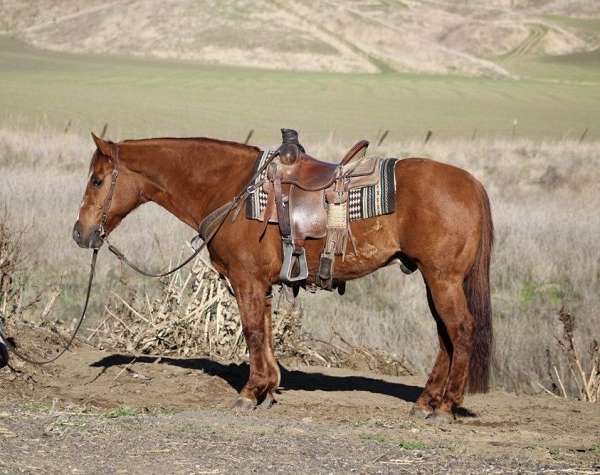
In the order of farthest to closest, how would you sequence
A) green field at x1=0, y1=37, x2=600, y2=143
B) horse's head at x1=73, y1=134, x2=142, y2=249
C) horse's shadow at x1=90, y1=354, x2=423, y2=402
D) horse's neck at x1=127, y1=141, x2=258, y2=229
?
green field at x1=0, y1=37, x2=600, y2=143
horse's shadow at x1=90, y1=354, x2=423, y2=402
horse's neck at x1=127, y1=141, x2=258, y2=229
horse's head at x1=73, y1=134, x2=142, y2=249

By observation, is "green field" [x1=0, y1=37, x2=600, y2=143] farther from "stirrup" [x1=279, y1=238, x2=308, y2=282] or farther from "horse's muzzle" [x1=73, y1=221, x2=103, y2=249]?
"stirrup" [x1=279, y1=238, x2=308, y2=282]

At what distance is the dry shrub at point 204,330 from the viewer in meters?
10.8

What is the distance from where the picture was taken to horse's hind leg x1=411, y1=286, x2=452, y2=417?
8758 millimetres

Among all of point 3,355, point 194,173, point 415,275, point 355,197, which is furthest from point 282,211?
point 415,275

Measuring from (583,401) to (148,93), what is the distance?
48.7 metres

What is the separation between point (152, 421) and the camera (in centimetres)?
775

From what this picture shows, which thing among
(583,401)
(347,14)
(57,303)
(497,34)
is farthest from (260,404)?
(497,34)

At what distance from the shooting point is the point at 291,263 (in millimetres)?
8719

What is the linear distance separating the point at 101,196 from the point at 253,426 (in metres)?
2.31

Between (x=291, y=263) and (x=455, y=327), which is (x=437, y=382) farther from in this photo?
(x=291, y=263)

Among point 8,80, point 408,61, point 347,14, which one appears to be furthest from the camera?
point 347,14

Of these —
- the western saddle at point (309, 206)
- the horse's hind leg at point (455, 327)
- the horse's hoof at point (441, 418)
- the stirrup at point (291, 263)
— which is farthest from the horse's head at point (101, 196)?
the horse's hoof at point (441, 418)

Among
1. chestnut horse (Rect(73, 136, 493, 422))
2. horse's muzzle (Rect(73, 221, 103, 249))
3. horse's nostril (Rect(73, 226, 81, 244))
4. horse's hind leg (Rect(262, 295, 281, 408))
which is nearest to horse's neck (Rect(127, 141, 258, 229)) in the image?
chestnut horse (Rect(73, 136, 493, 422))

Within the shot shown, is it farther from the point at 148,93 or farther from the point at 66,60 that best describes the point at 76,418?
the point at 66,60
